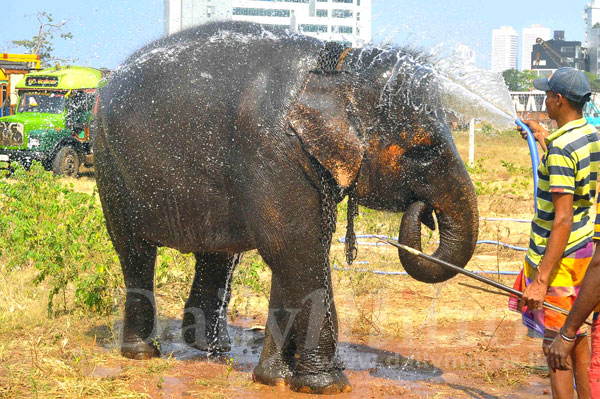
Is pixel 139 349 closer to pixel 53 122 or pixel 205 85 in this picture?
pixel 205 85

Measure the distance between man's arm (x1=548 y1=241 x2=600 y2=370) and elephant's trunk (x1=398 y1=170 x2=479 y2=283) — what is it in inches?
46.9

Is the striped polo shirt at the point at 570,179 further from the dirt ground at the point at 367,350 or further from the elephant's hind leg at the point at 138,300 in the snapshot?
the elephant's hind leg at the point at 138,300

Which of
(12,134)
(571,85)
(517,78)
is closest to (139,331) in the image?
(571,85)

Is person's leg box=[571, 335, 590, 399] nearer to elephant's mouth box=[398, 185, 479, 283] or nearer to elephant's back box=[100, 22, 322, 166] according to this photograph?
elephant's mouth box=[398, 185, 479, 283]

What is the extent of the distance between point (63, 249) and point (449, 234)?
3.85m

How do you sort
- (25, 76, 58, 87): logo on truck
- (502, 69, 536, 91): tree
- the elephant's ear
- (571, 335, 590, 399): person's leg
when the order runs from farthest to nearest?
1. (502, 69, 536, 91): tree
2. (25, 76, 58, 87): logo on truck
3. the elephant's ear
4. (571, 335, 590, 399): person's leg

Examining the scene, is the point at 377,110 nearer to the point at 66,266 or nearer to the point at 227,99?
the point at 227,99

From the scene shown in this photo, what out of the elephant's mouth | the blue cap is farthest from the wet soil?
the blue cap

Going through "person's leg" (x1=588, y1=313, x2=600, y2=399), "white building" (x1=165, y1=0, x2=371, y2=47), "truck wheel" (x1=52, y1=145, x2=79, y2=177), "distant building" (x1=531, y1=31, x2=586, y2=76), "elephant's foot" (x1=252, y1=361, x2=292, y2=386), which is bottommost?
"truck wheel" (x1=52, y1=145, x2=79, y2=177)

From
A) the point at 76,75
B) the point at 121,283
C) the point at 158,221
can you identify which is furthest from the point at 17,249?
the point at 76,75

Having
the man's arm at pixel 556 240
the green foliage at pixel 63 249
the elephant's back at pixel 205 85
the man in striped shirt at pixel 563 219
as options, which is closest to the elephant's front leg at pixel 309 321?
the elephant's back at pixel 205 85

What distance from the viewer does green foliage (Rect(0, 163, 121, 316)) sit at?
280 inches

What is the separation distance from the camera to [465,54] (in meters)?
5.39

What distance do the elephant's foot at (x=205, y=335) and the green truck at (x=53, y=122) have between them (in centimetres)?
1393
